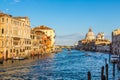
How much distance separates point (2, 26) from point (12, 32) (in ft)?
16.5

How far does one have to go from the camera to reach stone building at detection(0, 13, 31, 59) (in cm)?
5979

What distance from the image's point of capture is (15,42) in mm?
66188

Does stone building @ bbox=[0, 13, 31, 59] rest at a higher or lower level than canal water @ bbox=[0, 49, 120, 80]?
higher

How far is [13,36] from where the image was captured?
214 ft

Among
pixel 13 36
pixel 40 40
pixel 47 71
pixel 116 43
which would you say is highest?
pixel 13 36

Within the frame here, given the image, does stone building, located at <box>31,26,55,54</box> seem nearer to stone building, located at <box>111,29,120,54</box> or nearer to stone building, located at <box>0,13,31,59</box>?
stone building, located at <box>0,13,31,59</box>

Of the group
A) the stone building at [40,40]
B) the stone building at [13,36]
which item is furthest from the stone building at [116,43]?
the stone building at [13,36]

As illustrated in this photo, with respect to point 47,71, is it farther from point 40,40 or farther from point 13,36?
point 40,40

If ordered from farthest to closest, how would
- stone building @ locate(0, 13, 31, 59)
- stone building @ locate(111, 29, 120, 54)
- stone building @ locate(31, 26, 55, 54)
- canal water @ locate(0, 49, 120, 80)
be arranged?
stone building @ locate(111, 29, 120, 54), stone building @ locate(31, 26, 55, 54), stone building @ locate(0, 13, 31, 59), canal water @ locate(0, 49, 120, 80)

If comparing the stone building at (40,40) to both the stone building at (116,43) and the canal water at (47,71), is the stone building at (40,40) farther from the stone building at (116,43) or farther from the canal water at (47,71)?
the canal water at (47,71)

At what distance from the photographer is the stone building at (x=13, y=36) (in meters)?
59.8

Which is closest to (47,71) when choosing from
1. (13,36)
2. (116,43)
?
(13,36)

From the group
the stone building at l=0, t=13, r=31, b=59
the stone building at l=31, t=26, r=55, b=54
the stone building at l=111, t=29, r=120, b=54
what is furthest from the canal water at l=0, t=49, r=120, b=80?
the stone building at l=111, t=29, r=120, b=54

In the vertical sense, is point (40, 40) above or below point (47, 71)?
above
